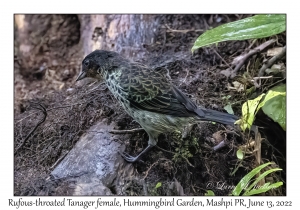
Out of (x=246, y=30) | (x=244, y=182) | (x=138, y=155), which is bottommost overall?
(x=244, y=182)

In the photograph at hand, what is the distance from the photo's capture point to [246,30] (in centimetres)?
Answer: 298

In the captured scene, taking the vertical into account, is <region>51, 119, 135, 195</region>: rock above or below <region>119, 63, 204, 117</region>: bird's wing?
below

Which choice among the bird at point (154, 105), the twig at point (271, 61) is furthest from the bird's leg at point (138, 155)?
the twig at point (271, 61)

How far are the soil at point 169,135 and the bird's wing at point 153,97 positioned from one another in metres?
0.37

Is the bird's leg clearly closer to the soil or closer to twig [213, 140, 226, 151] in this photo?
the soil

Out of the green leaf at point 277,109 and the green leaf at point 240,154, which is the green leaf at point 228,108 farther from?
the green leaf at point 240,154

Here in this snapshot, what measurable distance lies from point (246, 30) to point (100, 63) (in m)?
1.31

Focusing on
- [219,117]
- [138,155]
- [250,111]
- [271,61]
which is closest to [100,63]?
[138,155]

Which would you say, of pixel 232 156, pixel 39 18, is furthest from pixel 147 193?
pixel 39 18

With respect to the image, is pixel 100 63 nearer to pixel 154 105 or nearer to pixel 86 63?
pixel 86 63

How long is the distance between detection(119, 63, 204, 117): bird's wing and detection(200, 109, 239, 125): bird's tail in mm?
43

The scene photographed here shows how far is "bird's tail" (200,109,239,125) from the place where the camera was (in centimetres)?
340

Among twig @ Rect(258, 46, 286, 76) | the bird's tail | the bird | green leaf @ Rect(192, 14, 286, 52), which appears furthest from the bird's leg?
twig @ Rect(258, 46, 286, 76)
